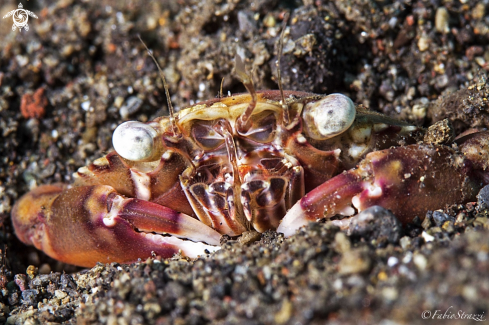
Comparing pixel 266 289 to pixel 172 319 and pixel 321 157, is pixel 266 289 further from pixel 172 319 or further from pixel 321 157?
pixel 321 157

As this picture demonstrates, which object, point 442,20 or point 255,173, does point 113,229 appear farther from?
point 442,20

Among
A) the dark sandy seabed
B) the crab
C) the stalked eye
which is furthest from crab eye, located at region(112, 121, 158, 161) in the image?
the dark sandy seabed

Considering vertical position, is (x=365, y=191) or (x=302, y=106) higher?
(x=302, y=106)

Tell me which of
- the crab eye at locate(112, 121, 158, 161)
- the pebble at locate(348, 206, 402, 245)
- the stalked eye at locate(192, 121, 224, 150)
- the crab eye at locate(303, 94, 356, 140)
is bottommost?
the pebble at locate(348, 206, 402, 245)

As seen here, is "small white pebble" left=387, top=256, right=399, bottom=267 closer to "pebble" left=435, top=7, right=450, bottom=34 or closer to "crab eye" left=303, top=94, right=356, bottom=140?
"crab eye" left=303, top=94, right=356, bottom=140

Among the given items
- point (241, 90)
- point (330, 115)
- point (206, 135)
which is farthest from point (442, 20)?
point (206, 135)

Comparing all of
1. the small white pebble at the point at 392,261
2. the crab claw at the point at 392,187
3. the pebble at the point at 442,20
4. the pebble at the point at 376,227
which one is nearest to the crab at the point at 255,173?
the crab claw at the point at 392,187

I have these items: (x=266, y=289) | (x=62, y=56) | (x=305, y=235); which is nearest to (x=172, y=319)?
(x=266, y=289)
